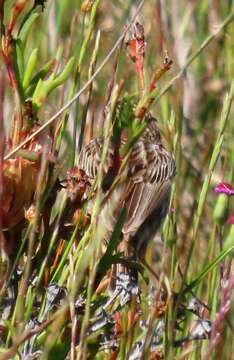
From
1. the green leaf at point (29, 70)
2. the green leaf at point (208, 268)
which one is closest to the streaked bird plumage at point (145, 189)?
the green leaf at point (208, 268)

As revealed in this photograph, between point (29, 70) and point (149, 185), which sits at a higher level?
point (29, 70)

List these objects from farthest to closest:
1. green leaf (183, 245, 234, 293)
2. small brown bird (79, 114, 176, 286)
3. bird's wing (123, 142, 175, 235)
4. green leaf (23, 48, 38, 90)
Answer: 1. bird's wing (123, 142, 175, 235)
2. small brown bird (79, 114, 176, 286)
3. green leaf (183, 245, 234, 293)
4. green leaf (23, 48, 38, 90)

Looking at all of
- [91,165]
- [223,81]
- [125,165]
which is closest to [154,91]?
[125,165]

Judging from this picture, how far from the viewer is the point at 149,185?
352 cm

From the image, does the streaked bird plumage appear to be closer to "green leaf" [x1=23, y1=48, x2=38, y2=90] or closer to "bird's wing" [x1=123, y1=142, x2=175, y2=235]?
"bird's wing" [x1=123, y1=142, x2=175, y2=235]

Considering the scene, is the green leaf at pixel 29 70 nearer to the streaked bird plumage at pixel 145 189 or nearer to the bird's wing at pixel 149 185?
the streaked bird plumage at pixel 145 189

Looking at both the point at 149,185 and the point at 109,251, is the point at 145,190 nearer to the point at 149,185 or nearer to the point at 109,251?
the point at 149,185

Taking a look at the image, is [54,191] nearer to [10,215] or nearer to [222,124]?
[10,215]

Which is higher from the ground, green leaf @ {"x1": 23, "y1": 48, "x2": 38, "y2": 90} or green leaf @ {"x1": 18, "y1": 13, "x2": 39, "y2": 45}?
green leaf @ {"x1": 18, "y1": 13, "x2": 39, "y2": 45}

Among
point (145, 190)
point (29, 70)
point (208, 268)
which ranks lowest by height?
point (208, 268)

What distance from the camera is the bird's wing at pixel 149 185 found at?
3287 mm

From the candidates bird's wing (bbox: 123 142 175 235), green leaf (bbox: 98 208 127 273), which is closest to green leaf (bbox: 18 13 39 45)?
green leaf (bbox: 98 208 127 273)

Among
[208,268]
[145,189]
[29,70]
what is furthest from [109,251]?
[145,189]

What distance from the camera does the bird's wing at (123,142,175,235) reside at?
329cm
